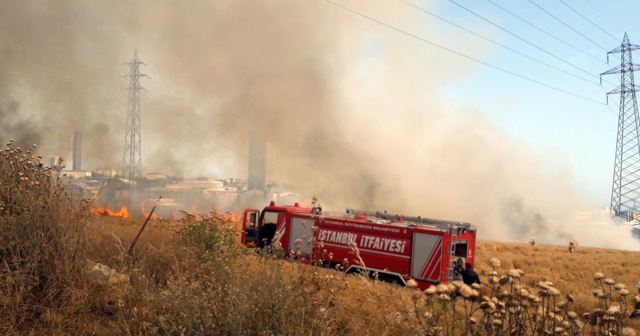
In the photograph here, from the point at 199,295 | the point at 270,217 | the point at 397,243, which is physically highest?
the point at 199,295

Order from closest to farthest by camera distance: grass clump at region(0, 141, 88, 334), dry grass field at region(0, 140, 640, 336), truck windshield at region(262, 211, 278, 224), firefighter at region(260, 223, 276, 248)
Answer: dry grass field at region(0, 140, 640, 336), grass clump at region(0, 141, 88, 334), truck windshield at region(262, 211, 278, 224), firefighter at region(260, 223, 276, 248)

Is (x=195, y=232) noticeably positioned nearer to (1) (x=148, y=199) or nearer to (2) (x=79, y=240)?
(2) (x=79, y=240)

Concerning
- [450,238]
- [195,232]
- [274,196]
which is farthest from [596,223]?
[195,232]

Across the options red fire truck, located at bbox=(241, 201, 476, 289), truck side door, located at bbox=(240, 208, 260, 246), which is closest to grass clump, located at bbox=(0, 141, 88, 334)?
red fire truck, located at bbox=(241, 201, 476, 289)

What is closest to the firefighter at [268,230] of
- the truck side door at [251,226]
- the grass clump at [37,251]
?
the truck side door at [251,226]

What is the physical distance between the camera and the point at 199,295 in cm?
456

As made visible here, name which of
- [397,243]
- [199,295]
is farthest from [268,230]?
[199,295]

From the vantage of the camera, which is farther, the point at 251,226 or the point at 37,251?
the point at 251,226

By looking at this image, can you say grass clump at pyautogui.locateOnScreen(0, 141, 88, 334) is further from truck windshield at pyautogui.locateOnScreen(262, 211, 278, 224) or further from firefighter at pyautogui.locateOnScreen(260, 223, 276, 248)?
firefighter at pyautogui.locateOnScreen(260, 223, 276, 248)

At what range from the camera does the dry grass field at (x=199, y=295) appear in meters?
3.16

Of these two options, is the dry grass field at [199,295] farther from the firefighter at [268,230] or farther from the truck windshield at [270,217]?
the firefighter at [268,230]

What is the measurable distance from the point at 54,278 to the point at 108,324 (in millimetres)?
1073

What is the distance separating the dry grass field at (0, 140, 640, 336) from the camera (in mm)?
3158

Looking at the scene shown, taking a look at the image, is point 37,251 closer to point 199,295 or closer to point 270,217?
point 199,295
